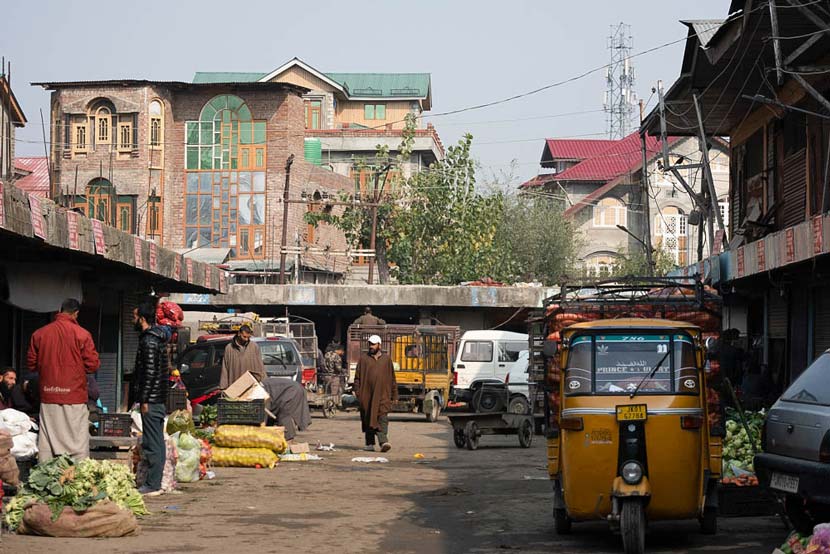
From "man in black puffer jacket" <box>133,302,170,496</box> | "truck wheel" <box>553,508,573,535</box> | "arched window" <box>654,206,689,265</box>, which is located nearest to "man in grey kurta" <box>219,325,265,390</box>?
"man in black puffer jacket" <box>133,302,170,496</box>

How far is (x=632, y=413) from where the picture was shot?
34.4 feet

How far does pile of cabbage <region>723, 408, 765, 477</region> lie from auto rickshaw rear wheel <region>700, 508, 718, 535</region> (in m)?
1.00

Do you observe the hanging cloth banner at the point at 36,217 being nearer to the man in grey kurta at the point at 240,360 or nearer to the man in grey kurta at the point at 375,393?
the man in grey kurta at the point at 240,360

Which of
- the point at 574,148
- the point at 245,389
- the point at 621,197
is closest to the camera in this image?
the point at 245,389

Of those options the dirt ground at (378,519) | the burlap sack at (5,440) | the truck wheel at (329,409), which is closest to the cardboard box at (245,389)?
the dirt ground at (378,519)

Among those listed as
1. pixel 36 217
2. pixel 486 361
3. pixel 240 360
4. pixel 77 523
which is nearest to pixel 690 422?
pixel 77 523

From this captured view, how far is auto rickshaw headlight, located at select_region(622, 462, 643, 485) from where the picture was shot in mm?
10234

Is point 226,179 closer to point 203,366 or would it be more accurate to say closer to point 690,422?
point 203,366

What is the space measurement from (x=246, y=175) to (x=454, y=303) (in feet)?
69.1

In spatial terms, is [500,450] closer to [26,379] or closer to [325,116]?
[26,379]

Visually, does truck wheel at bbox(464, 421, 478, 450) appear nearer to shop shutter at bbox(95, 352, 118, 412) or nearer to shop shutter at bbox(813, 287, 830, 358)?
shop shutter at bbox(813, 287, 830, 358)

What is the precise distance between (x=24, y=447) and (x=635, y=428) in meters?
6.11

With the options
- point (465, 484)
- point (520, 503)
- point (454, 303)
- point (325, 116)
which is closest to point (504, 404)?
point (465, 484)

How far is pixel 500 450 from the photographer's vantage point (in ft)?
72.0
